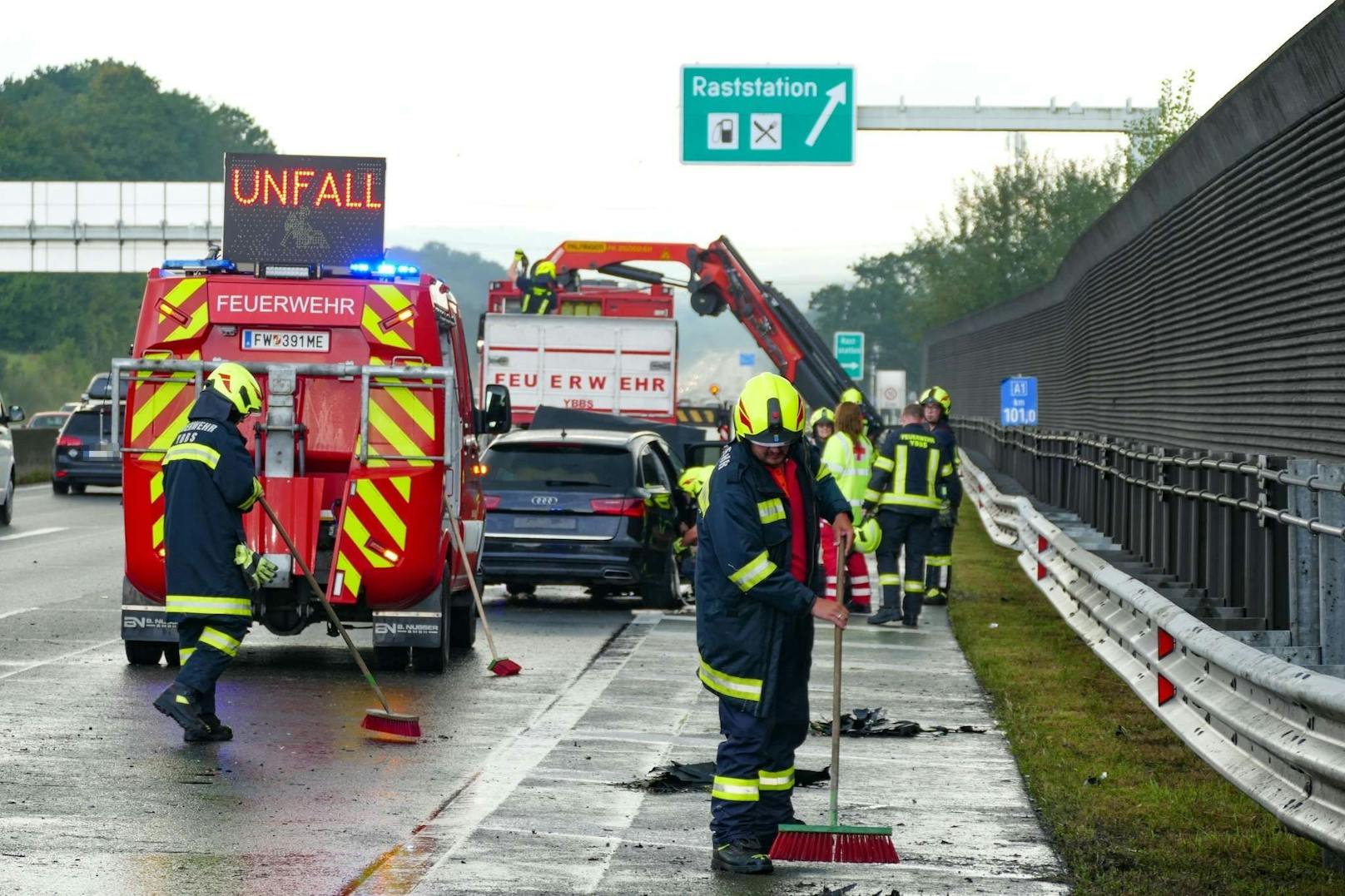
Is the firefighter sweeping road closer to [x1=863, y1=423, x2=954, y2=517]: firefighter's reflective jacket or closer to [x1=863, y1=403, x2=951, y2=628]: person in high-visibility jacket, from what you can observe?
[x1=863, y1=403, x2=951, y2=628]: person in high-visibility jacket

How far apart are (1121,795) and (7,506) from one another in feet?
71.2

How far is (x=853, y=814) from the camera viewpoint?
873cm

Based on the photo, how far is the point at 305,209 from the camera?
46.8 ft

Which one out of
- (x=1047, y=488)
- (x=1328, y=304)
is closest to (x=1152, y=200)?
(x=1047, y=488)

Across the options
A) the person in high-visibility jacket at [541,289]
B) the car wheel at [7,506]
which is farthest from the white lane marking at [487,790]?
the person in high-visibility jacket at [541,289]

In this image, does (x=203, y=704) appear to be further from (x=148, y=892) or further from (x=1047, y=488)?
(x=1047, y=488)

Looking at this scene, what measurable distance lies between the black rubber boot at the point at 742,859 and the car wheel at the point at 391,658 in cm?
648

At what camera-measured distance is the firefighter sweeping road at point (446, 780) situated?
7484 millimetres

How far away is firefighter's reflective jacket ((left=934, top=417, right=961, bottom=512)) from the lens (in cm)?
1795

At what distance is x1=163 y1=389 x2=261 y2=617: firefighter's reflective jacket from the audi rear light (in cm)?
728

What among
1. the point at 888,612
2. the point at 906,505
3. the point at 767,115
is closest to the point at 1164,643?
the point at 888,612

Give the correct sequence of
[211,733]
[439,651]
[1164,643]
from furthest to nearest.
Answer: [439,651]
[211,733]
[1164,643]

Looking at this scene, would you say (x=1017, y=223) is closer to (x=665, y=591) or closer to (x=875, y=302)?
(x=665, y=591)

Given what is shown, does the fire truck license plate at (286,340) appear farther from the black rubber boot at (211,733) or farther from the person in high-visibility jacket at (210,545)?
the black rubber boot at (211,733)
